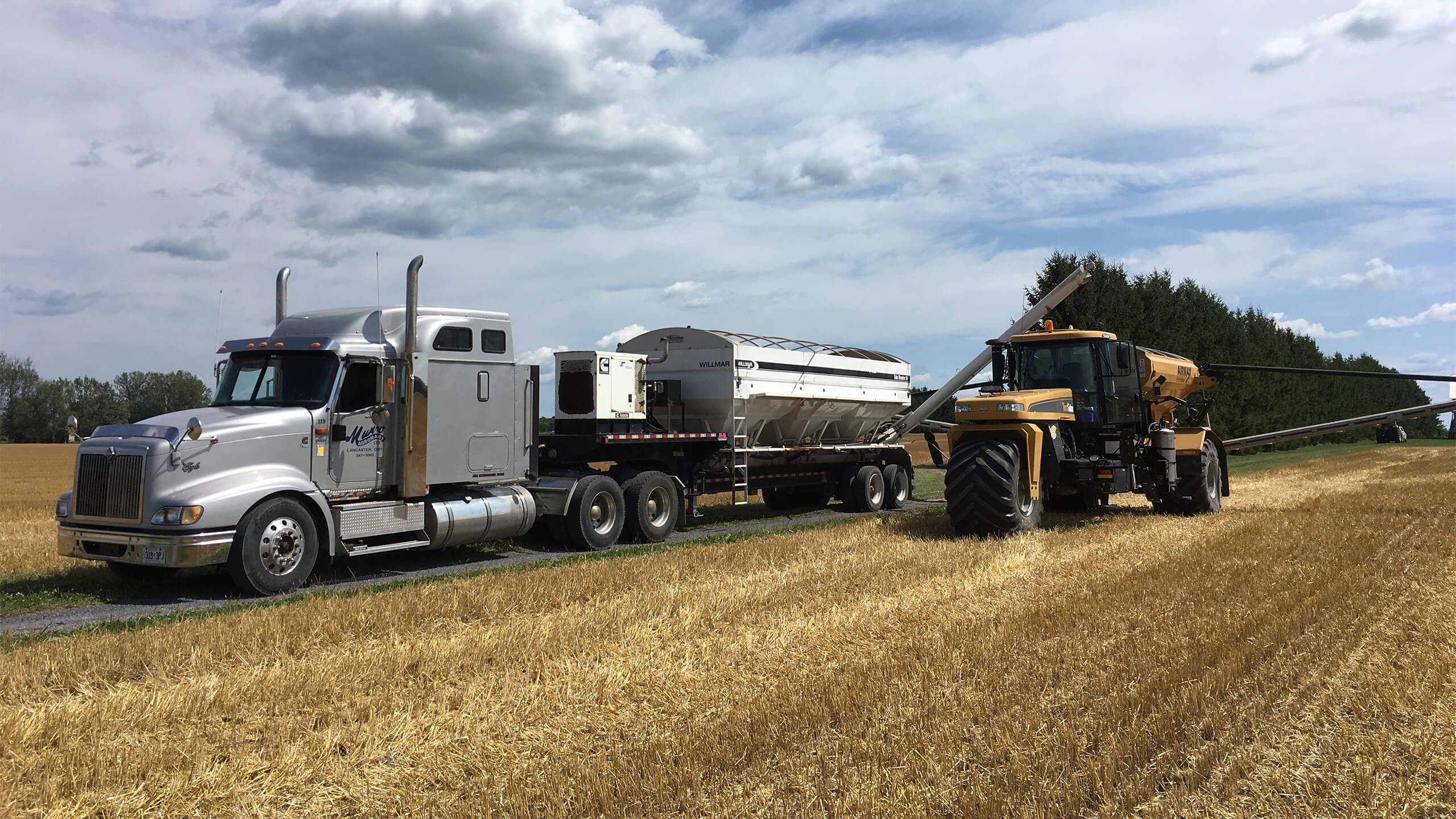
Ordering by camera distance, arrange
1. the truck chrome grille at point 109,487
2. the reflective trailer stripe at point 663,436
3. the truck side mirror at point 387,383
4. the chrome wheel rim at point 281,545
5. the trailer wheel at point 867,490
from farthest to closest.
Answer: the trailer wheel at point 867,490 → the reflective trailer stripe at point 663,436 → the truck side mirror at point 387,383 → the chrome wheel rim at point 281,545 → the truck chrome grille at point 109,487

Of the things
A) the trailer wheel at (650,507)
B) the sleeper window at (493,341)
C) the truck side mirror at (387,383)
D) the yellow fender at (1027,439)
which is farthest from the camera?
the trailer wheel at (650,507)

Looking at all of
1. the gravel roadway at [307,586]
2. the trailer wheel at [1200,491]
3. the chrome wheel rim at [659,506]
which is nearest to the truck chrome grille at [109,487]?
the gravel roadway at [307,586]

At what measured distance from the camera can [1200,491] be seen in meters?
15.9

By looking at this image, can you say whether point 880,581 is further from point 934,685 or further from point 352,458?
point 352,458

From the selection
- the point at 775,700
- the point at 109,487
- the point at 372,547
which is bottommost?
the point at 775,700

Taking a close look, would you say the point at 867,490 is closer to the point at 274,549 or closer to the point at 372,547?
the point at 372,547

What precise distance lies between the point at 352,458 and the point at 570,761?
24.1ft

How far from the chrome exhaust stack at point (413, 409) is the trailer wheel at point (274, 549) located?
1196 millimetres

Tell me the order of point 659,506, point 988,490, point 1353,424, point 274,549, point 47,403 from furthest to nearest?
1. point 47,403
2. point 1353,424
3. point 659,506
4. point 988,490
5. point 274,549

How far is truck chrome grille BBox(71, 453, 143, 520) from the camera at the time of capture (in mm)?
9875

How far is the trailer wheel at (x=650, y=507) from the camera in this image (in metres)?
14.3

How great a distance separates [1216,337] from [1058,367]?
33.2 m

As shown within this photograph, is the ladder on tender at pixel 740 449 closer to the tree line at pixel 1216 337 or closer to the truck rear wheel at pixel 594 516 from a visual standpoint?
the truck rear wheel at pixel 594 516

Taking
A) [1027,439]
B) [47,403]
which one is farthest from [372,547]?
[47,403]
